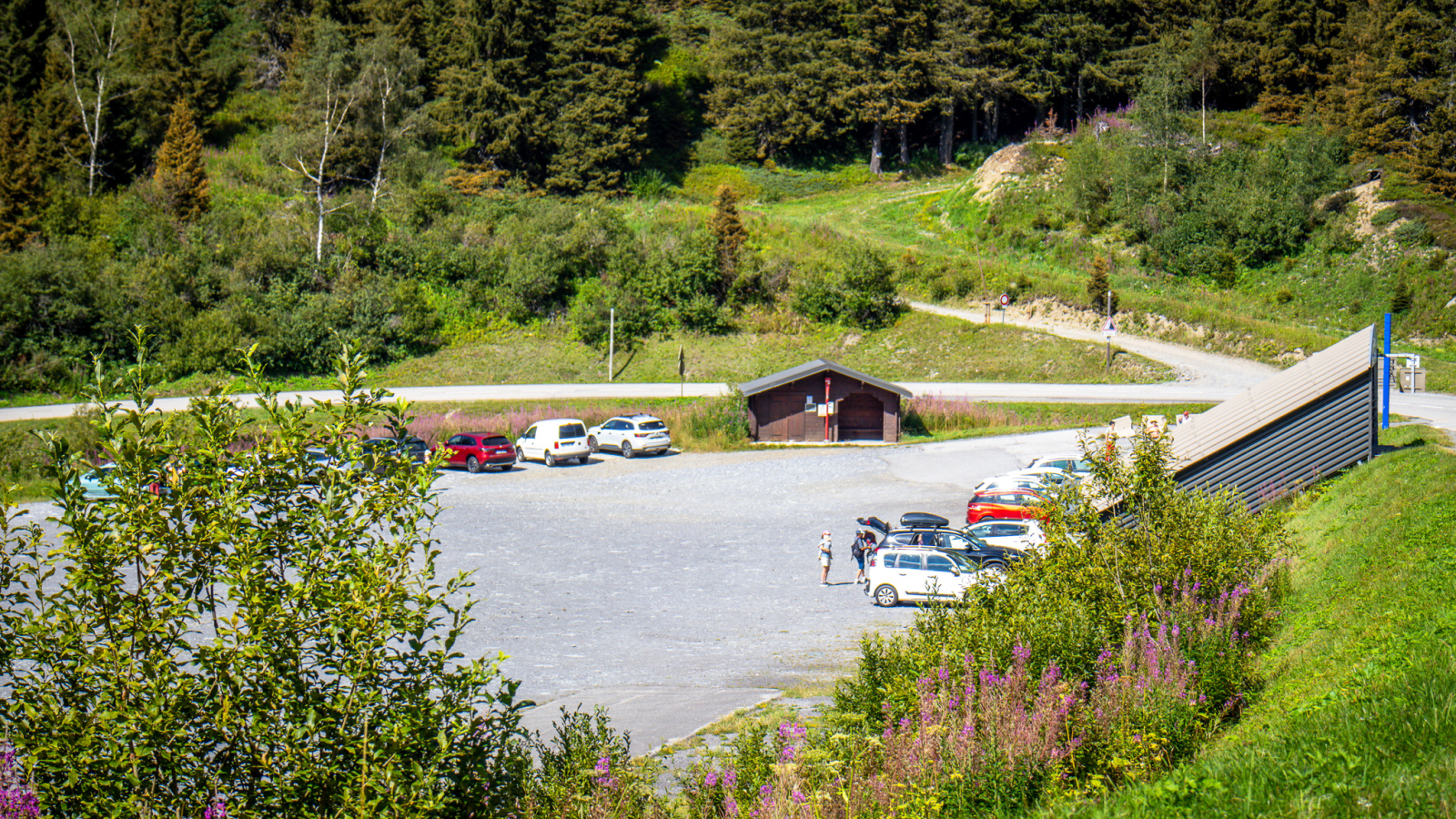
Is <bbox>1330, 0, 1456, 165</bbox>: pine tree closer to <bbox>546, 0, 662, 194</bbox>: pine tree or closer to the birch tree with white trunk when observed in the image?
<bbox>546, 0, 662, 194</bbox>: pine tree

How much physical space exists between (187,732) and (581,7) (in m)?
83.3

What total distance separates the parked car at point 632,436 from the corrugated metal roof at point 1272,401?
74.7 ft

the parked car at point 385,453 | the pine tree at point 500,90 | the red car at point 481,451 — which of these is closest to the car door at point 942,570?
the parked car at point 385,453

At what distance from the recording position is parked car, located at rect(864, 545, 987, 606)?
1946 centimetres

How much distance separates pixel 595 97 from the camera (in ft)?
255

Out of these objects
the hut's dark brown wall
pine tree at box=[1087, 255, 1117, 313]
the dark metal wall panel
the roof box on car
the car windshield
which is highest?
pine tree at box=[1087, 255, 1117, 313]

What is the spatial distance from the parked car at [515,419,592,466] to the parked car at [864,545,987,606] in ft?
69.1

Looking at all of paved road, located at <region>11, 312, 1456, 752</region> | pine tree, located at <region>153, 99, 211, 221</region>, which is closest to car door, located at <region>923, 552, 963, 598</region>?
paved road, located at <region>11, 312, 1456, 752</region>

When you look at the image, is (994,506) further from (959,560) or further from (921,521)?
(959,560)

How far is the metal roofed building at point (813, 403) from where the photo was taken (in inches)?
1700

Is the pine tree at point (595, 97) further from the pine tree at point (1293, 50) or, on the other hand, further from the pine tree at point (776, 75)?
the pine tree at point (1293, 50)

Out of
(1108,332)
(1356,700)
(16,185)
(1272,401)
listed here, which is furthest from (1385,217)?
(16,185)

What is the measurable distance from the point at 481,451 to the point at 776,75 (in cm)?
5764

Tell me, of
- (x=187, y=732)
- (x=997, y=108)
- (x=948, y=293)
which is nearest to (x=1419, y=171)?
(x=948, y=293)
